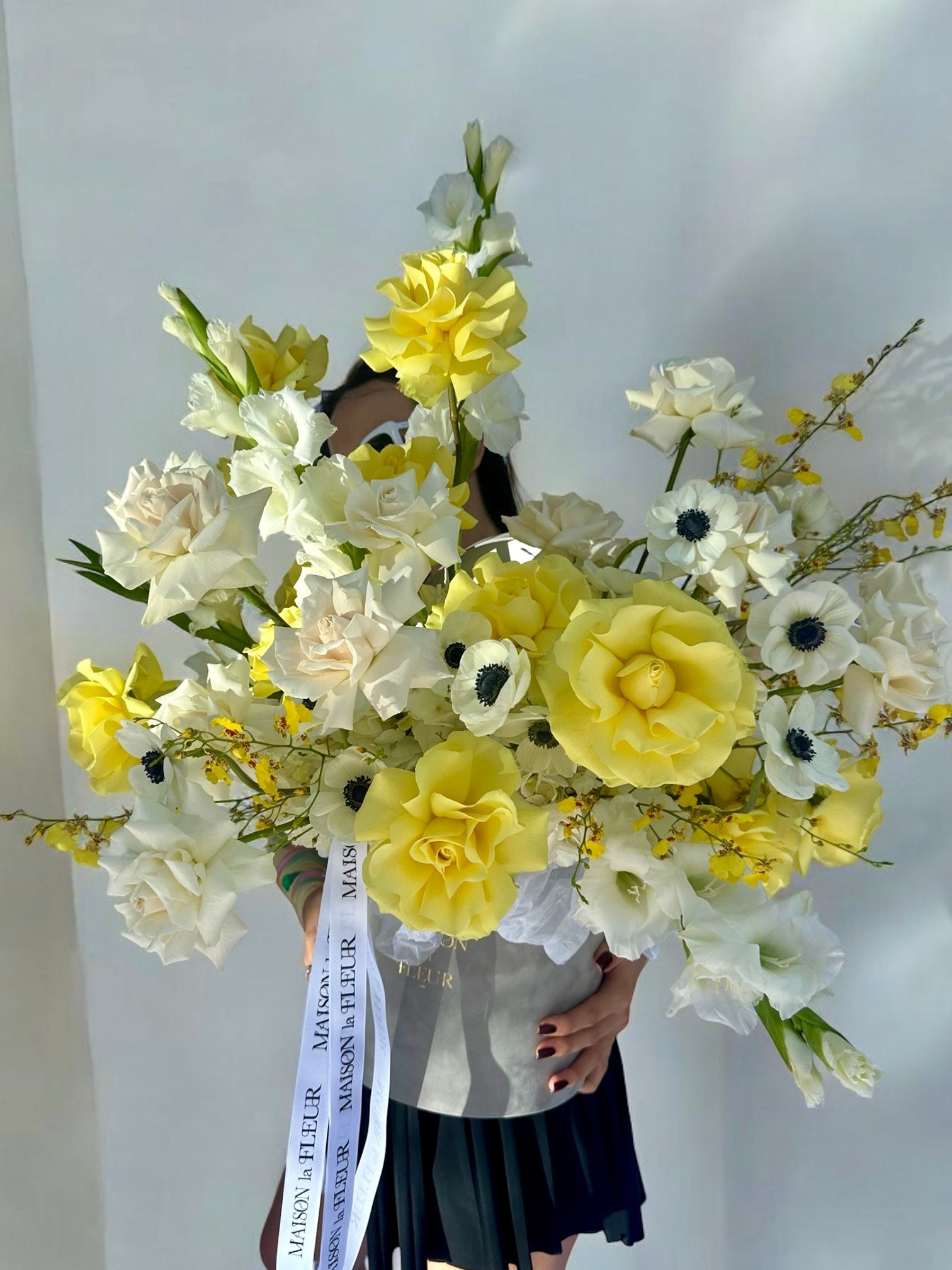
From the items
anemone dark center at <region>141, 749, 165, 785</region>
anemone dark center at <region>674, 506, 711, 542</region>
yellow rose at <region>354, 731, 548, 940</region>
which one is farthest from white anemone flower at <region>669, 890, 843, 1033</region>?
anemone dark center at <region>141, 749, 165, 785</region>

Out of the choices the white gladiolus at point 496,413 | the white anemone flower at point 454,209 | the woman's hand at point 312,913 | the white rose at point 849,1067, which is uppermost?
the white anemone flower at point 454,209

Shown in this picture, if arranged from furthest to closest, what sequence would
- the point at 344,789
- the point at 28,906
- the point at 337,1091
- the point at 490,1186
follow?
the point at 28,906 → the point at 490,1186 → the point at 337,1091 → the point at 344,789

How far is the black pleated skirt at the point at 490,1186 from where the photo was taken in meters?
0.91

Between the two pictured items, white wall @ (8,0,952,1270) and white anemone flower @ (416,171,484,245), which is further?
white wall @ (8,0,952,1270)

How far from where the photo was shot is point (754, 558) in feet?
2.11

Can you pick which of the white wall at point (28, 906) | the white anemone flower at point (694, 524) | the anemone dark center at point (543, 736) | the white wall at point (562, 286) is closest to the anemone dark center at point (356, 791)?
the anemone dark center at point (543, 736)

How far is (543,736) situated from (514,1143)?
0.45m

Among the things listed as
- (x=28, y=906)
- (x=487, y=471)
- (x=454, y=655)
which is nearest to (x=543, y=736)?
(x=454, y=655)

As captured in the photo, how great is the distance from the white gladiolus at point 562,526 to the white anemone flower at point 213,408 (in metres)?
0.18

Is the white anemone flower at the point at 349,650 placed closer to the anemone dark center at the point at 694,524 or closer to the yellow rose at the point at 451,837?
the yellow rose at the point at 451,837

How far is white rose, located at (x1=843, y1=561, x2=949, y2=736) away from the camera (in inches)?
25.3

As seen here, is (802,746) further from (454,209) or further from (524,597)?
(454,209)

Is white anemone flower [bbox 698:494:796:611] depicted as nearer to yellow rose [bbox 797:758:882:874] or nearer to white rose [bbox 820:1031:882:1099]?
yellow rose [bbox 797:758:882:874]

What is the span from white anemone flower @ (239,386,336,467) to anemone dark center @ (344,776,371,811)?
0.62ft
